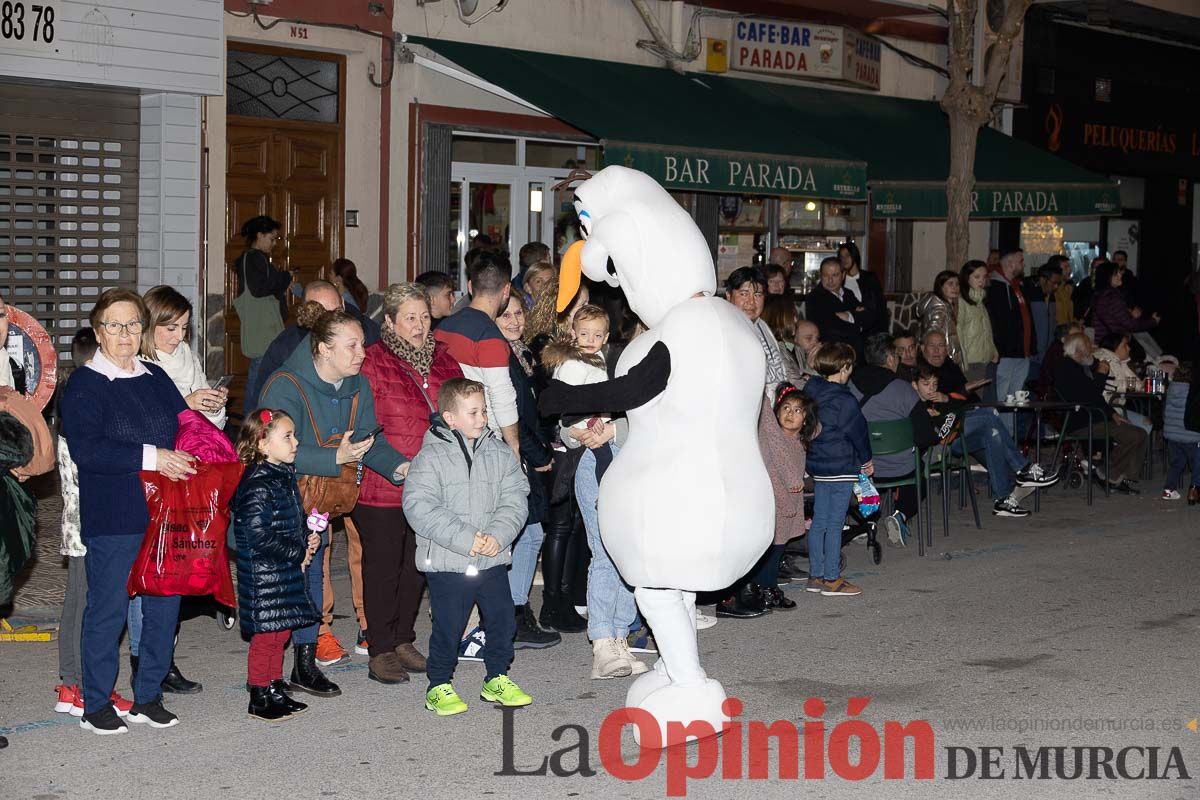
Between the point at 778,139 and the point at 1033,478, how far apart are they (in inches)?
208

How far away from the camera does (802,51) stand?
1747 centimetres

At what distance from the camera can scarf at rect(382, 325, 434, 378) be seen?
6.84 meters

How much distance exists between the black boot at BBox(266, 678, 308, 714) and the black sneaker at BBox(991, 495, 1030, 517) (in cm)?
678

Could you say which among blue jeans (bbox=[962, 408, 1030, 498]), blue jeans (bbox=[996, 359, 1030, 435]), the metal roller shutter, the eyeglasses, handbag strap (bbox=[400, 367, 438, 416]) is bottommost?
blue jeans (bbox=[962, 408, 1030, 498])

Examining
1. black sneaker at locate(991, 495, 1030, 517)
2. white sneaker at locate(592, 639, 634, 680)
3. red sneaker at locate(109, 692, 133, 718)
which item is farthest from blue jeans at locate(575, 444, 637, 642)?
black sneaker at locate(991, 495, 1030, 517)

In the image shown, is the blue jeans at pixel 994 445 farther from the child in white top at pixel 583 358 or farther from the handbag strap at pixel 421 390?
the handbag strap at pixel 421 390

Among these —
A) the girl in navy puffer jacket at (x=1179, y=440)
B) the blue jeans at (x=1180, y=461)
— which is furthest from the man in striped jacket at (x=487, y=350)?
the blue jeans at (x=1180, y=461)

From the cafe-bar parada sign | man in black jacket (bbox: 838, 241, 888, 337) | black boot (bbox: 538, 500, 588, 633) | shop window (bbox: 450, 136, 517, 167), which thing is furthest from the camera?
the cafe-bar parada sign

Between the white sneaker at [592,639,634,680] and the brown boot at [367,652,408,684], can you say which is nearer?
the brown boot at [367,652,408,684]

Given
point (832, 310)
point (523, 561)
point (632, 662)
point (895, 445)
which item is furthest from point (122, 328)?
point (832, 310)

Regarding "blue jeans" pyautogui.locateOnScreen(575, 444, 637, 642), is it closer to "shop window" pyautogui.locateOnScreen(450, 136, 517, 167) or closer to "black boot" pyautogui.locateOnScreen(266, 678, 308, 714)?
"black boot" pyautogui.locateOnScreen(266, 678, 308, 714)

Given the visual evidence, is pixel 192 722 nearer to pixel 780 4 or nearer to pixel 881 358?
pixel 881 358

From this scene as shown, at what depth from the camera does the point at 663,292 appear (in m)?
6.07

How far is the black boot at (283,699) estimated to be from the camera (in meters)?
6.16
